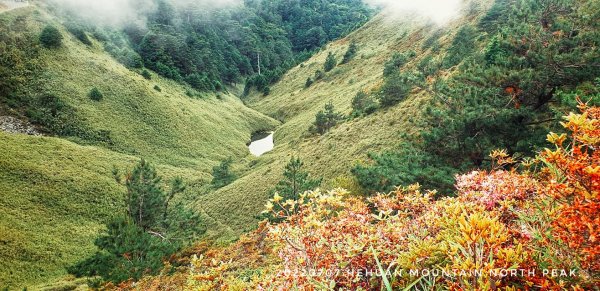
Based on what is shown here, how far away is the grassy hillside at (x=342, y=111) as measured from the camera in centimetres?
3397

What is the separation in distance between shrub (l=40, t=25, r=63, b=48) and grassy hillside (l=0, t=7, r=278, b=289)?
1.10m

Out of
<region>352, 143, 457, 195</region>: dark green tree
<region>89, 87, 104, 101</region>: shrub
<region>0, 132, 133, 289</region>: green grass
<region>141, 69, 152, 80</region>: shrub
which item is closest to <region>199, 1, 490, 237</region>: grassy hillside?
<region>352, 143, 457, 195</region>: dark green tree

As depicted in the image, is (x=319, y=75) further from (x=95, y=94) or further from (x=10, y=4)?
(x=10, y=4)

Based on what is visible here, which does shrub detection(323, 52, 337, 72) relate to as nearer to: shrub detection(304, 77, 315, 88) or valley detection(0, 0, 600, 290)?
valley detection(0, 0, 600, 290)

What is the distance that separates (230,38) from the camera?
478ft

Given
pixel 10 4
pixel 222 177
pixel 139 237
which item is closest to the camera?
pixel 139 237

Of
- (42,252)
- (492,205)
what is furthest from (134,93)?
(492,205)

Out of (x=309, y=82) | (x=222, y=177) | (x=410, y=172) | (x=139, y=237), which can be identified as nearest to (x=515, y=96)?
(x=410, y=172)

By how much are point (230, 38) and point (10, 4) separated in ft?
292

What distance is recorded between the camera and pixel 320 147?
139 ft

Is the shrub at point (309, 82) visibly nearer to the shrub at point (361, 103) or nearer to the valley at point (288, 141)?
the valley at point (288, 141)

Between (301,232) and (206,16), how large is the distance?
154 metres

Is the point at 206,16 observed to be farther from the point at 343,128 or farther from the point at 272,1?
the point at 343,128

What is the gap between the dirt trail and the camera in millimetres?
60094
